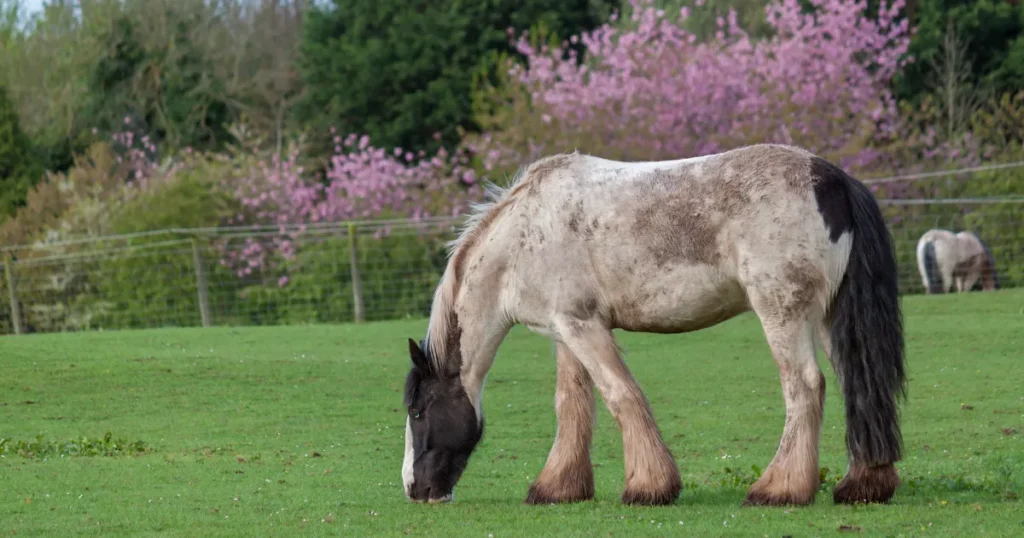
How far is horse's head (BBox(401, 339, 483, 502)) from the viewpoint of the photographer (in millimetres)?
7758

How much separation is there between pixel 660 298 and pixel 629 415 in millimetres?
629

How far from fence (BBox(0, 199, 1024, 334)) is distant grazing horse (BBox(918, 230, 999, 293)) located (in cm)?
56

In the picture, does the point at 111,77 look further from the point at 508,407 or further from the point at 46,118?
the point at 508,407

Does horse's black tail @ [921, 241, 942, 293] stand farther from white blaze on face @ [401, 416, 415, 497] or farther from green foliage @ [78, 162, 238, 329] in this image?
white blaze on face @ [401, 416, 415, 497]

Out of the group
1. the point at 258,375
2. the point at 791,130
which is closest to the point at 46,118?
the point at 791,130

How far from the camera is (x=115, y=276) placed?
24.9 m

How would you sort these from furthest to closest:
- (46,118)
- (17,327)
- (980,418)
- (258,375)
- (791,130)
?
(46,118), (791,130), (17,327), (258,375), (980,418)

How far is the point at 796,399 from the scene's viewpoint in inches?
271

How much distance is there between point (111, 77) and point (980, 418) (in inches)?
1284

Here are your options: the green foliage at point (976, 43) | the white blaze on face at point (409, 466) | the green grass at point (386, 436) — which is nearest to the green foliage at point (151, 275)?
the green grass at point (386, 436)

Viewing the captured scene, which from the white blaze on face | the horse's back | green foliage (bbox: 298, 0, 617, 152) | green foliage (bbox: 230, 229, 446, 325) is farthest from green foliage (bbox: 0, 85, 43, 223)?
the horse's back

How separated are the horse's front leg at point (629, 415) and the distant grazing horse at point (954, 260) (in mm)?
15914

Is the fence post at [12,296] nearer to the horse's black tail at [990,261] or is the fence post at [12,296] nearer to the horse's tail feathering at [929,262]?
the horse's tail feathering at [929,262]

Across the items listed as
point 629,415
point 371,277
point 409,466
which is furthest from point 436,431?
point 371,277
